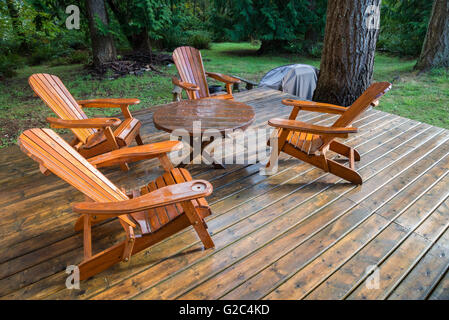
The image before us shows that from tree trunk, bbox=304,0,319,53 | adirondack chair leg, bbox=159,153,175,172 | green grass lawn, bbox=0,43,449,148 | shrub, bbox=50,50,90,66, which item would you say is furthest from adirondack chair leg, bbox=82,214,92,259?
tree trunk, bbox=304,0,319,53

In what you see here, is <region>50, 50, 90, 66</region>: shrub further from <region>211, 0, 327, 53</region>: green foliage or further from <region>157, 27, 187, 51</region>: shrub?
<region>211, 0, 327, 53</region>: green foliage

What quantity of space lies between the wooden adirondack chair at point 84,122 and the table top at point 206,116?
33 cm

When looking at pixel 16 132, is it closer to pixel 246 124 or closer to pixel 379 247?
pixel 246 124

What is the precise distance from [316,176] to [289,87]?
3.04m

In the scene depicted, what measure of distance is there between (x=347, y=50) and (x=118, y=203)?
3.80m

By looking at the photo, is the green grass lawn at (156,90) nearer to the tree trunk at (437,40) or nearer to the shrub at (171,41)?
the tree trunk at (437,40)

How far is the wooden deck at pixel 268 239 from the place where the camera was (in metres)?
1.42

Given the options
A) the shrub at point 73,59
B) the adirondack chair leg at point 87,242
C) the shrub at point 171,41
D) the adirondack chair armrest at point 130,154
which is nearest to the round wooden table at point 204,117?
the adirondack chair armrest at point 130,154

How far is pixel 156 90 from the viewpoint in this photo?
242 inches

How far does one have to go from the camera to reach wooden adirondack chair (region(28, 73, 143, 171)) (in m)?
2.19

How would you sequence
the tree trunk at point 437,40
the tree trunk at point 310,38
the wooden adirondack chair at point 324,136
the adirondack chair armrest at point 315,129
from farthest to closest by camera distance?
the tree trunk at point 310,38, the tree trunk at point 437,40, the wooden adirondack chair at point 324,136, the adirondack chair armrest at point 315,129

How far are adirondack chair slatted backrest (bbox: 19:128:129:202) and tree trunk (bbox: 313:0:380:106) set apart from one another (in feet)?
11.9

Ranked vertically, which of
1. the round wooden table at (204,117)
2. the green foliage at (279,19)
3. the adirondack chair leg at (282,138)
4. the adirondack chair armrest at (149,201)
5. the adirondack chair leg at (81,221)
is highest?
the green foliage at (279,19)

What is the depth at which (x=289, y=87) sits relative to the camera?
197 inches
